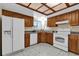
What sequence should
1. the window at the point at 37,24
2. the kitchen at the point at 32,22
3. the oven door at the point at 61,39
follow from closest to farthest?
the kitchen at the point at 32,22
the window at the point at 37,24
the oven door at the point at 61,39

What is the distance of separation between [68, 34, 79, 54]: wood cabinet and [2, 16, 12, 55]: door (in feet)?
5.07

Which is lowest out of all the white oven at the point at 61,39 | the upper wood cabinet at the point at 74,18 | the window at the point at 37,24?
the white oven at the point at 61,39

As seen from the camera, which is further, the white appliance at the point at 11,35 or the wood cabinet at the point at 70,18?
the wood cabinet at the point at 70,18

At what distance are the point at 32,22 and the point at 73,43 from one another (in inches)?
49.1

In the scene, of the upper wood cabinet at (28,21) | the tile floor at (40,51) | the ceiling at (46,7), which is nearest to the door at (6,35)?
the tile floor at (40,51)

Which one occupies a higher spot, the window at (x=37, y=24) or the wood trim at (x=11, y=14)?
the wood trim at (x=11, y=14)

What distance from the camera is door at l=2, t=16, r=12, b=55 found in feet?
6.82

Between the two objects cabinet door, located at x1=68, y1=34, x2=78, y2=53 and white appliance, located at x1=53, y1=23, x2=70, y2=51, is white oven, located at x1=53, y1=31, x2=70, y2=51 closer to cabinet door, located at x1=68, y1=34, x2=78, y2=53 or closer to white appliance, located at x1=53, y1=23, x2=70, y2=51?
white appliance, located at x1=53, y1=23, x2=70, y2=51

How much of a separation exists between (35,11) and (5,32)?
845mm

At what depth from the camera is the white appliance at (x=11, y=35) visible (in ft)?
6.86

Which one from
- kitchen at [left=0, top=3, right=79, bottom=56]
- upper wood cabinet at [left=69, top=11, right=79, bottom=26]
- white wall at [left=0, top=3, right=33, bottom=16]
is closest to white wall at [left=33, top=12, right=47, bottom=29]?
kitchen at [left=0, top=3, right=79, bottom=56]

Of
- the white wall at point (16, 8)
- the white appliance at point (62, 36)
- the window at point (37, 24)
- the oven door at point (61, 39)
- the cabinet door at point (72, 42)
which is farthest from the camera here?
the oven door at point (61, 39)

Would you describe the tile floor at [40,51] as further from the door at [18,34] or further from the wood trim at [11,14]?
the wood trim at [11,14]

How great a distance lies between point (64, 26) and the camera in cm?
260
